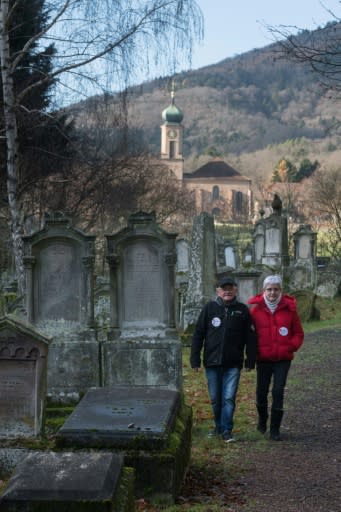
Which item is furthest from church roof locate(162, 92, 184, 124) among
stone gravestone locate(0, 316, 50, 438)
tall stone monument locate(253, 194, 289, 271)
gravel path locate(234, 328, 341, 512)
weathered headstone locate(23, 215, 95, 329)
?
stone gravestone locate(0, 316, 50, 438)

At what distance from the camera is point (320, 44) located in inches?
→ 435

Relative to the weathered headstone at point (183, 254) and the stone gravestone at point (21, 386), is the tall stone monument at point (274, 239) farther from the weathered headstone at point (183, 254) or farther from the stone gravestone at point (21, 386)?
the stone gravestone at point (21, 386)

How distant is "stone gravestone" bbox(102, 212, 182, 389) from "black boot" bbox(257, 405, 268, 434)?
126cm

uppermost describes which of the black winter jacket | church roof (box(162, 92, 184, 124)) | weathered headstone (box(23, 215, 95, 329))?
church roof (box(162, 92, 184, 124))

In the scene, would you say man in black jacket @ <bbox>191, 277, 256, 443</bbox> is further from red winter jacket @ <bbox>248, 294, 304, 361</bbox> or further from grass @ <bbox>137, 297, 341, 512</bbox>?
grass @ <bbox>137, 297, 341, 512</bbox>

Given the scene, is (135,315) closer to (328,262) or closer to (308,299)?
(308,299)

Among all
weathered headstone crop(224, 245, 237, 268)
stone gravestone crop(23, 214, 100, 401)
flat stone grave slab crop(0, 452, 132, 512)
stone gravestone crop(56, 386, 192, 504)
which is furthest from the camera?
weathered headstone crop(224, 245, 237, 268)

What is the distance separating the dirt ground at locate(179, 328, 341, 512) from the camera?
5.96m

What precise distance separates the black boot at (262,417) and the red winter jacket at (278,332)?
1.94ft

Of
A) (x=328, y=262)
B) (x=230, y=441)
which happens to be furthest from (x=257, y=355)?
(x=328, y=262)

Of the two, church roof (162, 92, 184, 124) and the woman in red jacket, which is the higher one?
church roof (162, 92, 184, 124)

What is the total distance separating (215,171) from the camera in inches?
5605

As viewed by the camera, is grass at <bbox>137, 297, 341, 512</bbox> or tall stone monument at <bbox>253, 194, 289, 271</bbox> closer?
grass at <bbox>137, 297, 341, 512</bbox>

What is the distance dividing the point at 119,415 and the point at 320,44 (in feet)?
22.6
